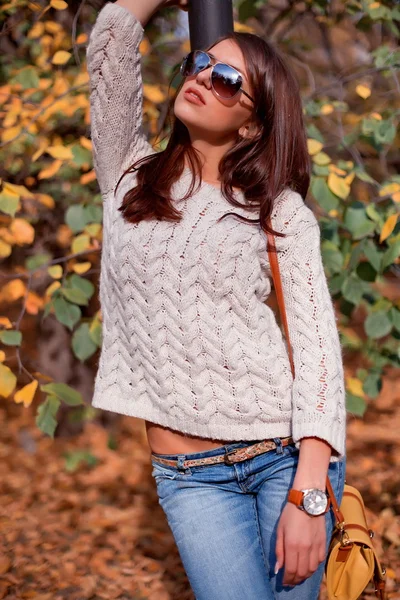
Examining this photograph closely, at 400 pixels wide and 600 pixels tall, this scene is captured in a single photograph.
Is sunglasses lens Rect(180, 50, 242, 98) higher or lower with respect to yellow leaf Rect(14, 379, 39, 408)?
higher

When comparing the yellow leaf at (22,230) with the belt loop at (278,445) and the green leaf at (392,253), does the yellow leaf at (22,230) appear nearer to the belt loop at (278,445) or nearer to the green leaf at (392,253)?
the green leaf at (392,253)

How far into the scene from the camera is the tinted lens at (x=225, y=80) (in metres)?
2.00

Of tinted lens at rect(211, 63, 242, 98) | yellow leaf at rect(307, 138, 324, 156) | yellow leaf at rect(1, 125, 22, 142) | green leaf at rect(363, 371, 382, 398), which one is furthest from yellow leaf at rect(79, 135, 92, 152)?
green leaf at rect(363, 371, 382, 398)

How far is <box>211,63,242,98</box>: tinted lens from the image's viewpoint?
2.00 meters

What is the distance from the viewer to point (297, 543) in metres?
1.73

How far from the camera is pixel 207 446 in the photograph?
202 centimetres

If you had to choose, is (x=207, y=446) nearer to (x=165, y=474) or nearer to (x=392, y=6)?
(x=165, y=474)

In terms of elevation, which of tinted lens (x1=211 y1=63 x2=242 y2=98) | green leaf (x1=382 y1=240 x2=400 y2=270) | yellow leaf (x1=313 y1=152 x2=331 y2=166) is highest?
tinted lens (x1=211 y1=63 x2=242 y2=98)

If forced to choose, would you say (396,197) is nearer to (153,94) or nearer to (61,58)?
(153,94)

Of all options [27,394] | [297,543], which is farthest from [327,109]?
[297,543]

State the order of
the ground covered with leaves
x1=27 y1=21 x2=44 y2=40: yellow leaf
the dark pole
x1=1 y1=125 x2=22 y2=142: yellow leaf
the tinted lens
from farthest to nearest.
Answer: x1=27 y1=21 x2=44 y2=40: yellow leaf
the ground covered with leaves
x1=1 y1=125 x2=22 y2=142: yellow leaf
the dark pole
the tinted lens

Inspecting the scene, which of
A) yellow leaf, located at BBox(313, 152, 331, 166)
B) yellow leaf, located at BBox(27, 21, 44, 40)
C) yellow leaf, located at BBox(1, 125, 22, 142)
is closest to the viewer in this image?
yellow leaf, located at BBox(313, 152, 331, 166)

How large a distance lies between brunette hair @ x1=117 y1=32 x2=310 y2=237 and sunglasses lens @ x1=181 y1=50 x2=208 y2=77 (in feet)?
0.19

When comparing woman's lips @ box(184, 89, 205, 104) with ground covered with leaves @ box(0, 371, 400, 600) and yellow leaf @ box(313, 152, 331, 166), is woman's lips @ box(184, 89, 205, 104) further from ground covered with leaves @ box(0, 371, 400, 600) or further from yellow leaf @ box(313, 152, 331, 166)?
ground covered with leaves @ box(0, 371, 400, 600)
